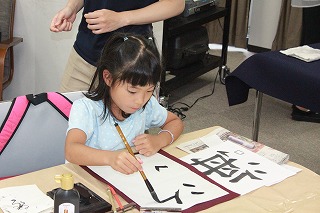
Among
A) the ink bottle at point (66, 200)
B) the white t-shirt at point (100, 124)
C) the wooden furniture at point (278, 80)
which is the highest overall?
the ink bottle at point (66, 200)

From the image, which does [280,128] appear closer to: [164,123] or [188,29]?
[188,29]

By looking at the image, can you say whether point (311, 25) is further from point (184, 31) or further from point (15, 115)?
point (15, 115)

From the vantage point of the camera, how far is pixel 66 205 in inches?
43.1

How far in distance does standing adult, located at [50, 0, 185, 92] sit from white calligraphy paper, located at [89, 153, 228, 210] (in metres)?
0.58

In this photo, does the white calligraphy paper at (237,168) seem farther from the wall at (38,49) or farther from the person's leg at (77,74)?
the wall at (38,49)

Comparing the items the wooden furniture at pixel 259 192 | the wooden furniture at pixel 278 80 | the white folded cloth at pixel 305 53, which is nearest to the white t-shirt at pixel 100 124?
the wooden furniture at pixel 259 192

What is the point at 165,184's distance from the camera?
4.64 ft

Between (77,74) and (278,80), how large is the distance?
1087 millimetres

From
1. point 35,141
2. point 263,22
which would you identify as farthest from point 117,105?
point 263,22

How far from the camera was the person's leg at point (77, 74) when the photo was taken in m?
2.07

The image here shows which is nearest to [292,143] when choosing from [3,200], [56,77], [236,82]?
[236,82]

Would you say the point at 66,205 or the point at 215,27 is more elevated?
the point at 66,205

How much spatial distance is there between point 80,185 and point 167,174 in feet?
0.81

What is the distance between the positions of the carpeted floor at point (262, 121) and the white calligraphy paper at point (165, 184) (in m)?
1.82
